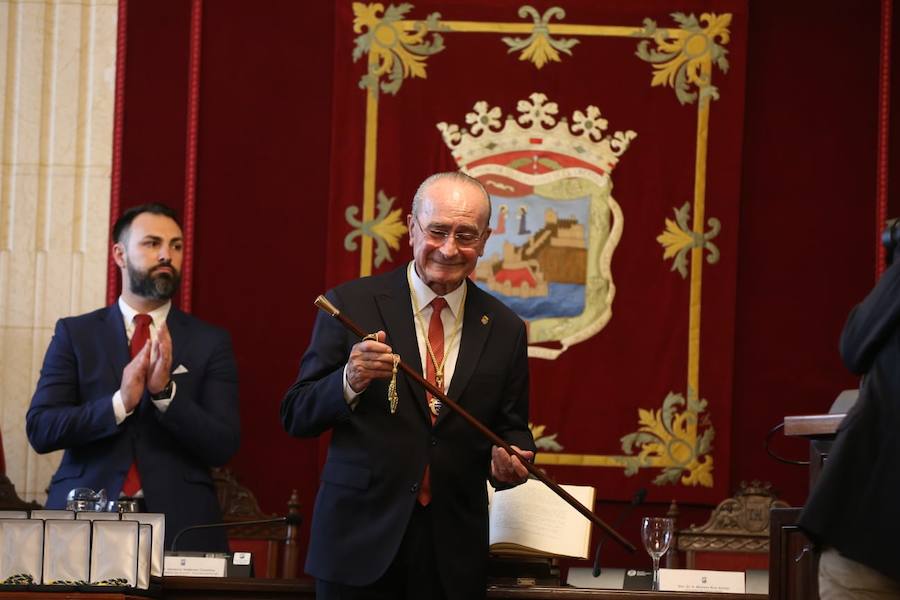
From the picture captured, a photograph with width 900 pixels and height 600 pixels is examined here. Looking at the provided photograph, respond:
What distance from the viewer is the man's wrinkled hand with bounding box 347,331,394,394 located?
320 cm

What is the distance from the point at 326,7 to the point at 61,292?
154 centimetres

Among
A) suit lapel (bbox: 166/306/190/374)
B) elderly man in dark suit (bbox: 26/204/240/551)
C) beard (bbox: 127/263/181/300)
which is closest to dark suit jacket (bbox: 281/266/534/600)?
elderly man in dark suit (bbox: 26/204/240/551)

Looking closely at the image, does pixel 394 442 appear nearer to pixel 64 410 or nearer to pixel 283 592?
pixel 283 592

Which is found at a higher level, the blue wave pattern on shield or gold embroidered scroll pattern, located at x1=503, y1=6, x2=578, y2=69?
gold embroidered scroll pattern, located at x1=503, y1=6, x2=578, y2=69

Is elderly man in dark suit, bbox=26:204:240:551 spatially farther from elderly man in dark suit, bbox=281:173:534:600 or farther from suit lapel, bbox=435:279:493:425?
suit lapel, bbox=435:279:493:425

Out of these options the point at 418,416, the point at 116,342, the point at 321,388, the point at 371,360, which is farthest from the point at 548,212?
the point at 371,360

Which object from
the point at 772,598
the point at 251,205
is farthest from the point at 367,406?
the point at 251,205

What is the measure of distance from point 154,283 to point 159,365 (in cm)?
45

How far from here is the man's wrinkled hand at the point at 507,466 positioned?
337 centimetres

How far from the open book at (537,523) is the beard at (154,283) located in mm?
1618

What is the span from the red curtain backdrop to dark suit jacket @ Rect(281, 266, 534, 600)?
1.94 m

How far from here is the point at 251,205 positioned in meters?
5.60

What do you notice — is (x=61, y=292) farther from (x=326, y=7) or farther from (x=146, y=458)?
(x=326, y=7)

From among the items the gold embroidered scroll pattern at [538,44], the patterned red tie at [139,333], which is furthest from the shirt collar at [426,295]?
the gold embroidered scroll pattern at [538,44]
